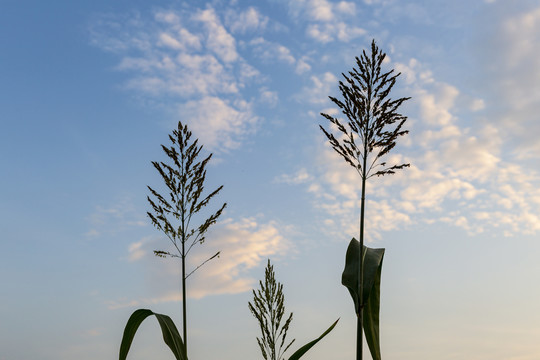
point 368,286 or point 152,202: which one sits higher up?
point 152,202

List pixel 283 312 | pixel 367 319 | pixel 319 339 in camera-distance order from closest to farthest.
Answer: pixel 319 339 < pixel 367 319 < pixel 283 312

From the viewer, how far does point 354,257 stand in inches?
168

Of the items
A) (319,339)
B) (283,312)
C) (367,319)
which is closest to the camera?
(319,339)

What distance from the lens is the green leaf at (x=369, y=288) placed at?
4.03m

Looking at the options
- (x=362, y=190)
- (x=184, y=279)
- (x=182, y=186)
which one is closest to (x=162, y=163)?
(x=182, y=186)

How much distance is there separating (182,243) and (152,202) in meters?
0.49

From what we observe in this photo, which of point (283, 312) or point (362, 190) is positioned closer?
point (362, 190)

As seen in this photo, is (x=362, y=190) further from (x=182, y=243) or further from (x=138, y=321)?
(x=138, y=321)

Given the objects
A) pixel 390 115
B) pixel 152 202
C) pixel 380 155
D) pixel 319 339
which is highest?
pixel 390 115

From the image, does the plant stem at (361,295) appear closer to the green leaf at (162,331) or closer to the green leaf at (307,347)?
the green leaf at (307,347)

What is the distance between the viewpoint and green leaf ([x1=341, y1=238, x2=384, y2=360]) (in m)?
4.03

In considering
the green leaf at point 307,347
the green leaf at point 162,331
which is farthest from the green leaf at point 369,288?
the green leaf at point 162,331

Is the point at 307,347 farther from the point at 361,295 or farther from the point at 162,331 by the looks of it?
the point at 162,331

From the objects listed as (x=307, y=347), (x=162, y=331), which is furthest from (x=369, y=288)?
(x=162, y=331)
